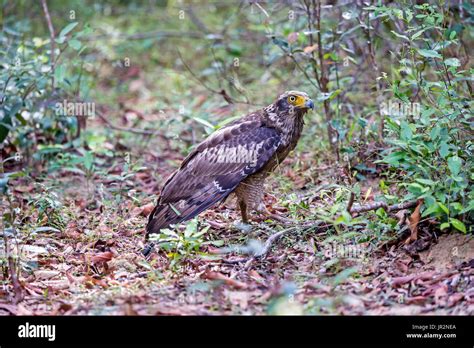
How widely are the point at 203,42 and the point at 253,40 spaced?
5.33ft

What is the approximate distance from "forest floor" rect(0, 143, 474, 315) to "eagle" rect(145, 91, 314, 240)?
1.06ft

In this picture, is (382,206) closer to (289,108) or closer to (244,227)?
(244,227)

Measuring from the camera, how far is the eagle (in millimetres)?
6648

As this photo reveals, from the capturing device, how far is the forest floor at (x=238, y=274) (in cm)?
518

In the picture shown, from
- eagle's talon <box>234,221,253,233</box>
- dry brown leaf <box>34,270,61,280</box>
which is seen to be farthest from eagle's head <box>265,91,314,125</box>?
dry brown leaf <box>34,270,61,280</box>

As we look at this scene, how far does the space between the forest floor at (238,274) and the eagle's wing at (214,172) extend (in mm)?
363

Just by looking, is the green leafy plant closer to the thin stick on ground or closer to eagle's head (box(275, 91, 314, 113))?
the thin stick on ground

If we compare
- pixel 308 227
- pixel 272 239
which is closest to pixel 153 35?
pixel 308 227

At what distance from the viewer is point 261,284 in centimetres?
568

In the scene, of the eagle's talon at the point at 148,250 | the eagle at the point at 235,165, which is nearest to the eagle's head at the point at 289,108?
the eagle at the point at 235,165

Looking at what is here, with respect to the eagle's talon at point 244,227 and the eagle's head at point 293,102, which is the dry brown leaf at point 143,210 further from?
the eagle's head at point 293,102

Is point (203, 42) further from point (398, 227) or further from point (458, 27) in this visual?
point (398, 227)

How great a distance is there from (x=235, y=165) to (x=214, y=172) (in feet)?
0.65
